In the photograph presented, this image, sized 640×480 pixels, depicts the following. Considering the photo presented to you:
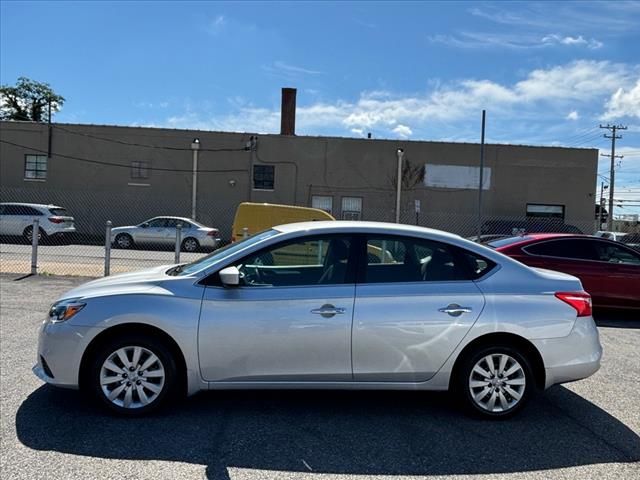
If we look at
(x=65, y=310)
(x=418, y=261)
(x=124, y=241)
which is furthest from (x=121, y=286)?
(x=124, y=241)

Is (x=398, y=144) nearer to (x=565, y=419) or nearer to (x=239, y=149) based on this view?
(x=239, y=149)

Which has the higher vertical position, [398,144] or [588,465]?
[398,144]

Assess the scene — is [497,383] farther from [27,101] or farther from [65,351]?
[27,101]

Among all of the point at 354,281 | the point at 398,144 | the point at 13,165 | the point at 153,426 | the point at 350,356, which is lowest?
the point at 153,426

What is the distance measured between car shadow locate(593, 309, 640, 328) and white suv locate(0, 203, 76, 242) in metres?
19.4

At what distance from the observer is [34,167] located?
29.1 m

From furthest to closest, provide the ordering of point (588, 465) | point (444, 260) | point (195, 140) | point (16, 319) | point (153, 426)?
point (195, 140)
point (16, 319)
point (444, 260)
point (153, 426)
point (588, 465)

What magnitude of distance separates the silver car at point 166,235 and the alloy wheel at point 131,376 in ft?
56.5

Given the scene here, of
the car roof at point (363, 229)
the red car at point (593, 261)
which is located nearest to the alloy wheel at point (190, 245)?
the red car at point (593, 261)

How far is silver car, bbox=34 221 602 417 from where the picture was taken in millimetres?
4320

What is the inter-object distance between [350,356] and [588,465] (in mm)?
1784

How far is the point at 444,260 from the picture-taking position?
466 centimetres

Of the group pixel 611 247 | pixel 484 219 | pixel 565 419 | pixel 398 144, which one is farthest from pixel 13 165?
pixel 565 419

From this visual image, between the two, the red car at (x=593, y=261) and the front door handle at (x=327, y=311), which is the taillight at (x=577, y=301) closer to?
the front door handle at (x=327, y=311)
